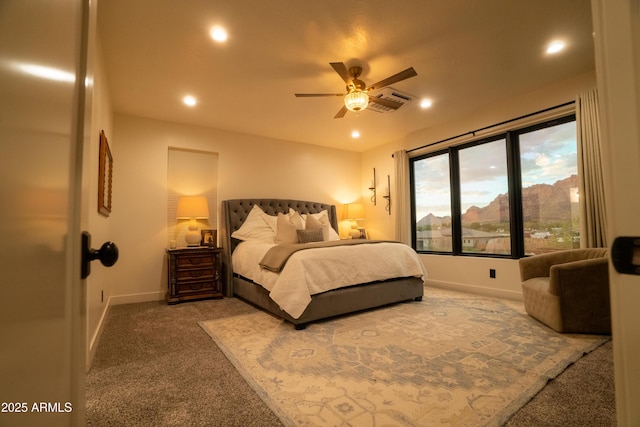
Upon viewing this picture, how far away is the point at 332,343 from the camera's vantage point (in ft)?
8.02

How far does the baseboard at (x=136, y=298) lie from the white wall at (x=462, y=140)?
3874mm

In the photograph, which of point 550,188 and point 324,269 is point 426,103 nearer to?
point 550,188

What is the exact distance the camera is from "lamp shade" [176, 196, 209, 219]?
410cm

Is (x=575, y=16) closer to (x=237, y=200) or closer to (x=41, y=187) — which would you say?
(x=41, y=187)

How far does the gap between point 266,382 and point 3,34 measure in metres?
1.95

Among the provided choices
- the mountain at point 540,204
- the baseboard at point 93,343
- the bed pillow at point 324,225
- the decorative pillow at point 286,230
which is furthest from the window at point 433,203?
the baseboard at point 93,343

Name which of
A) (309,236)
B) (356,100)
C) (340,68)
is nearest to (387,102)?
(356,100)

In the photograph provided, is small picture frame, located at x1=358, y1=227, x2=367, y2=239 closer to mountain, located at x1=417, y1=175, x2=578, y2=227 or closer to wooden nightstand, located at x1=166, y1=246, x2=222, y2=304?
mountain, located at x1=417, y1=175, x2=578, y2=227

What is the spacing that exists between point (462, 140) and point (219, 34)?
11.9ft

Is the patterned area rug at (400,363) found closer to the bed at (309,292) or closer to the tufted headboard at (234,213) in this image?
the bed at (309,292)

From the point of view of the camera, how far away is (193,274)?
4031mm

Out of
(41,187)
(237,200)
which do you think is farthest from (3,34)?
(237,200)

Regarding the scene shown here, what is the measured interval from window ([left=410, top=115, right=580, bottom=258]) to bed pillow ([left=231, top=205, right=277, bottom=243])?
2589 millimetres

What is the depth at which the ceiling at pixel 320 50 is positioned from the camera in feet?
7.44
